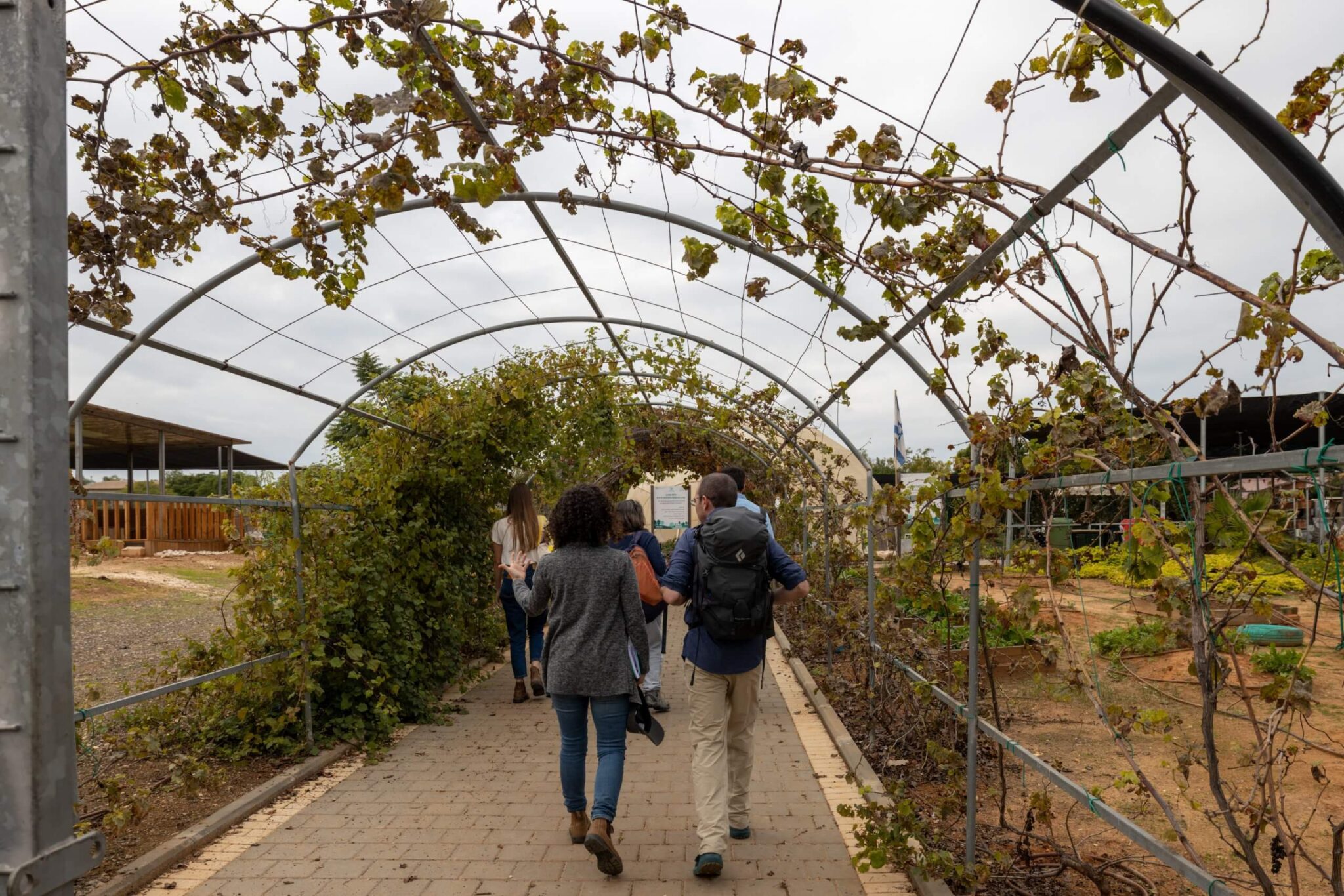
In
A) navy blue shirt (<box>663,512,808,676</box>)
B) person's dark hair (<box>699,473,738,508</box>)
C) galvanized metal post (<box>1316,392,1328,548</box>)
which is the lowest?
navy blue shirt (<box>663,512,808,676</box>)

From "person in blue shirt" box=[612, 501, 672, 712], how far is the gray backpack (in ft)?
2.59

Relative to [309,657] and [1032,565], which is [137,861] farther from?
[1032,565]

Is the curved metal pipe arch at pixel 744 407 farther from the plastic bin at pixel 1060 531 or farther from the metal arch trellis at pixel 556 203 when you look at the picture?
the plastic bin at pixel 1060 531

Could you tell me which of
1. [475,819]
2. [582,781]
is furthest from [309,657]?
[582,781]

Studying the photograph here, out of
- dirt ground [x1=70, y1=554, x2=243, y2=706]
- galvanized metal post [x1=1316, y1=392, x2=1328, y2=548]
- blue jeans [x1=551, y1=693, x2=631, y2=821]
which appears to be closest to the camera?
galvanized metal post [x1=1316, y1=392, x2=1328, y2=548]

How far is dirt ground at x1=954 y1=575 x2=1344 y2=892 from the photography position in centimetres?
408

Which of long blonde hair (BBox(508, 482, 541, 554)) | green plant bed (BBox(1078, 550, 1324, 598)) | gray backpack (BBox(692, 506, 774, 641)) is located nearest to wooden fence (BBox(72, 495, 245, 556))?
long blonde hair (BBox(508, 482, 541, 554))

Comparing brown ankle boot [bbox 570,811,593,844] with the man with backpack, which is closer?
the man with backpack

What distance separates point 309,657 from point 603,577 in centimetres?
265

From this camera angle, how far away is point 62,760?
5.60 ft

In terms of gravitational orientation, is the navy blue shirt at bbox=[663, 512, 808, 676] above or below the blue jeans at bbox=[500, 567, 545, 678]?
above

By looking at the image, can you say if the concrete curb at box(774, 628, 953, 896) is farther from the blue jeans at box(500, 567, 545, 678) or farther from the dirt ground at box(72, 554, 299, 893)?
the dirt ground at box(72, 554, 299, 893)

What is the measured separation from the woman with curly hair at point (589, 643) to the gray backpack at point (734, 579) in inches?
12.8

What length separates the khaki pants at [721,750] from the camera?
13.4ft
